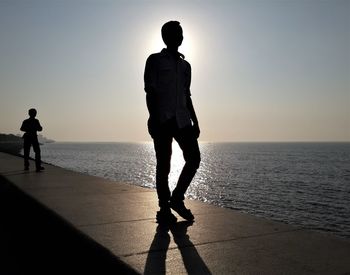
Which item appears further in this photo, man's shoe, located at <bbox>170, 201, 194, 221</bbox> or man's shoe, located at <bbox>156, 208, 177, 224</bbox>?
man's shoe, located at <bbox>170, 201, 194, 221</bbox>

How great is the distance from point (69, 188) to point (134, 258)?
4.37 meters

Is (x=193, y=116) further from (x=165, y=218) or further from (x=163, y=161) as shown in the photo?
(x=165, y=218)

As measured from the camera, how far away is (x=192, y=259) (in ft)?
8.41

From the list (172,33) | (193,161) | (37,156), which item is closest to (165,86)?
(172,33)

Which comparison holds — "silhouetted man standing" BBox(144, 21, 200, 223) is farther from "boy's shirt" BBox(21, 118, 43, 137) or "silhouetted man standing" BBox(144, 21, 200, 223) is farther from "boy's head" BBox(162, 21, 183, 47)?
"boy's shirt" BBox(21, 118, 43, 137)

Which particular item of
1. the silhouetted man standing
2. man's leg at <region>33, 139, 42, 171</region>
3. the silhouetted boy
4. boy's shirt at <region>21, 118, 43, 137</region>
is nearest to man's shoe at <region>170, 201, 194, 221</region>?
the silhouetted man standing

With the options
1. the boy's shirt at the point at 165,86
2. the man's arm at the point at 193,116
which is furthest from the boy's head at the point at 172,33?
the man's arm at the point at 193,116

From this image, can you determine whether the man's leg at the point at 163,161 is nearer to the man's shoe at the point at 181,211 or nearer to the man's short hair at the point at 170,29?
the man's shoe at the point at 181,211

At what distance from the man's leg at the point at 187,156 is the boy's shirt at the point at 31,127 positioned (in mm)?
8083

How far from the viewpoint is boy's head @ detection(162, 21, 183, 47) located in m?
3.98

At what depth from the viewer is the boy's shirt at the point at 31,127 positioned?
10.8 m

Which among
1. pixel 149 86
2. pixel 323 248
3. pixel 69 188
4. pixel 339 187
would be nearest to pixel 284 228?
pixel 323 248

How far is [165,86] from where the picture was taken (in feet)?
12.7

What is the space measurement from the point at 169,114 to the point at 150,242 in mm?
1388
